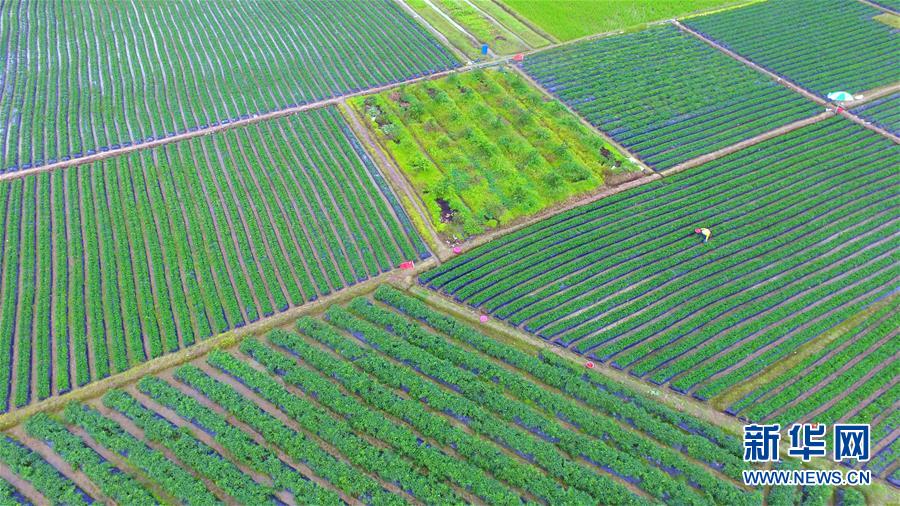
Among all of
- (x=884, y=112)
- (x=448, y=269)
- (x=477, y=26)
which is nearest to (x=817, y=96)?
(x=884, y=112)

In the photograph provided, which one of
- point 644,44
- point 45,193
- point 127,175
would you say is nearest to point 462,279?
point 127,175

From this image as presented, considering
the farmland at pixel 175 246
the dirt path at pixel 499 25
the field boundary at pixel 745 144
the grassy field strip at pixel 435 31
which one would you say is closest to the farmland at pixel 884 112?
the field boundary at pixel 745 144

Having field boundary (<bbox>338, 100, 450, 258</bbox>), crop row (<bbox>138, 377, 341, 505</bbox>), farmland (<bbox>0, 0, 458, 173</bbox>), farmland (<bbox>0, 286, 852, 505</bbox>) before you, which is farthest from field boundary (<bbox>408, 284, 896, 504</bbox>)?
farmland (<bbox>0, 0, 458, 173</bbox>)

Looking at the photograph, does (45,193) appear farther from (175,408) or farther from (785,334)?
(785,334)

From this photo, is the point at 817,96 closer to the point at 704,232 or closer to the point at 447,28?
the point at 704,232

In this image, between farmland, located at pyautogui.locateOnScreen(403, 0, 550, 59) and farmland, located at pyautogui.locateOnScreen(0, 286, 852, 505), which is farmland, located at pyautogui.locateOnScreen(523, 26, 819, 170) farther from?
farmland, located at pyautogui.locateOnScreen(0, 286, 852, 505)

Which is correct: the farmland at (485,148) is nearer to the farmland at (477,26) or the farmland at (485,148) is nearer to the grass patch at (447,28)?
the grass patch at (447,28)
